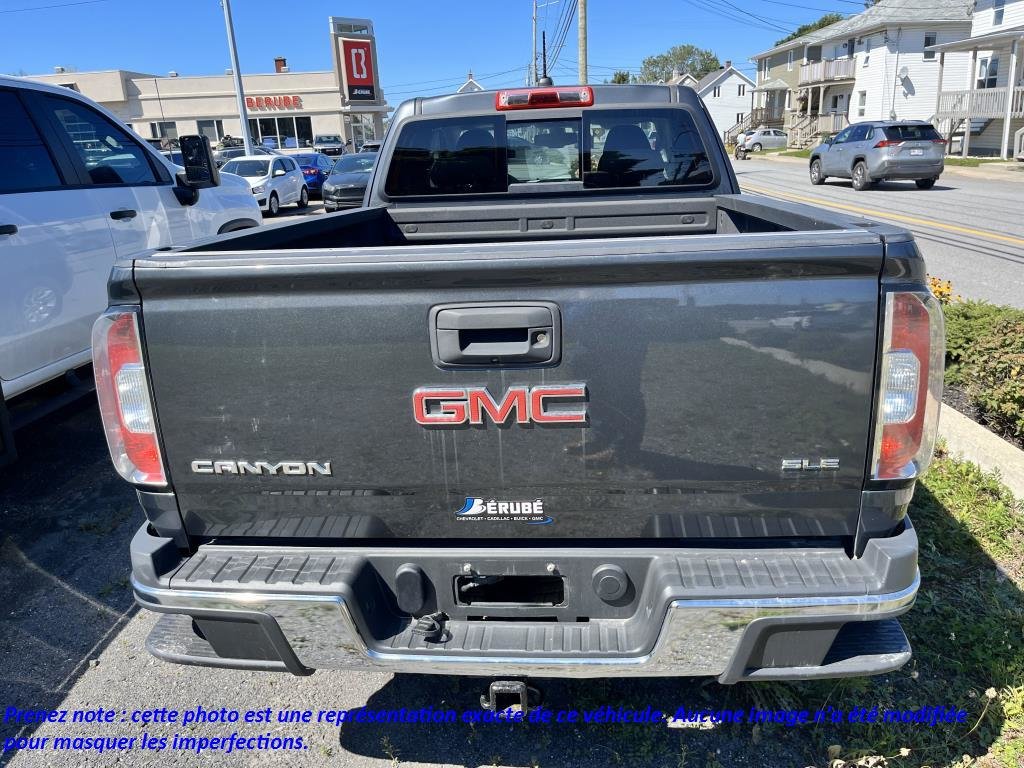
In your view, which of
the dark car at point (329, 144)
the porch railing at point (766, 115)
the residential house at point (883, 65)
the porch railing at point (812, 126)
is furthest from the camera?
the porch railing at point (766, 115)

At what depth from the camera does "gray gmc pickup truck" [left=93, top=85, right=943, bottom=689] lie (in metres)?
1.93

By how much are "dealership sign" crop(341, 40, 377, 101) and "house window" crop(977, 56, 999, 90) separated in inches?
1362

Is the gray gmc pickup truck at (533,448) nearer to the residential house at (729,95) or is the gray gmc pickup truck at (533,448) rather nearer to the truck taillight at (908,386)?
the truck taillight at (908,386)

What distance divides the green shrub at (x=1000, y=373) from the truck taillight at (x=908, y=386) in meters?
3.02

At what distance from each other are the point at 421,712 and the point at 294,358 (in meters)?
1.56

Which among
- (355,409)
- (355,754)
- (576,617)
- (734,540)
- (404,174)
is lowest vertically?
(355,754)

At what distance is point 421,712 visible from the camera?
2.85m

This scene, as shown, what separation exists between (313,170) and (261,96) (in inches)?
1124

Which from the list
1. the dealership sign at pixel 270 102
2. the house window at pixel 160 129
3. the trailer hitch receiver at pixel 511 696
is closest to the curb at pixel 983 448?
the trailer hitch receiver at pixel 511 696

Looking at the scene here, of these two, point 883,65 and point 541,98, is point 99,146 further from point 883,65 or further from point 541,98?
point 883,65

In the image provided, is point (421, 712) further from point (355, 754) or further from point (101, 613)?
point (101, 613)

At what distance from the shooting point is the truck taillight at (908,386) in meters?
1.90

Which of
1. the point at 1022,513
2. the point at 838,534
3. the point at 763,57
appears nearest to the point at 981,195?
the point at 1022,513

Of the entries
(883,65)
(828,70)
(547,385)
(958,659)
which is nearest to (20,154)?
(547,385)
